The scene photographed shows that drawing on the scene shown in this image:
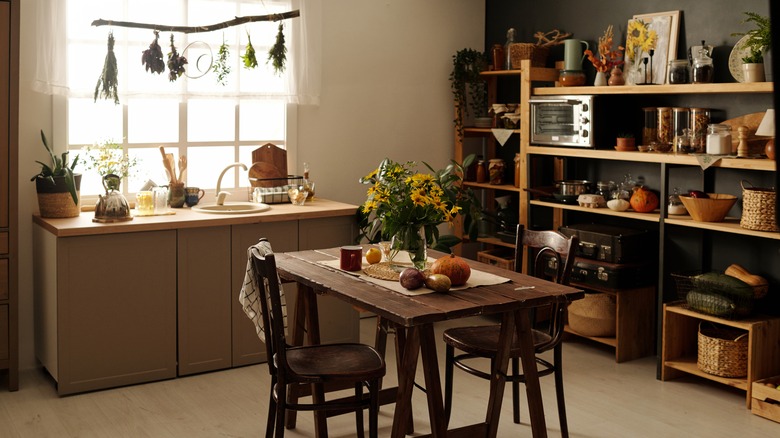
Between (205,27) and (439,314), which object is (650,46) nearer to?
(205,27)

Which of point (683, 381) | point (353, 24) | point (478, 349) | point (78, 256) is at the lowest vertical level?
point (683, 381)

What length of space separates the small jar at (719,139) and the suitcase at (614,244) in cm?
72

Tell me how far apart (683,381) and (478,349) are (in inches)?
68.3

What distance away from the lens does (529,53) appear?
5781 mm

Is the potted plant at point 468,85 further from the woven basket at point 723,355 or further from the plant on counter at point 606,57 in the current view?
the woven basket at point 723,355

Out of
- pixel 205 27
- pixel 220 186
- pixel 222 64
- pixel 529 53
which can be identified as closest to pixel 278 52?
pixel 222 64

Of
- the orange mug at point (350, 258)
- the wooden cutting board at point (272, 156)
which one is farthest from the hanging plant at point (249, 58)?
the orange mug at point (350, 258)

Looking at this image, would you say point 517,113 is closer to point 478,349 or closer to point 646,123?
point 646,123

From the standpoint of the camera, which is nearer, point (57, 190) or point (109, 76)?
point (57, 190)

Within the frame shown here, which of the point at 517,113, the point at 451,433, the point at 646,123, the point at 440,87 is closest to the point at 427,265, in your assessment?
the point at 451,433

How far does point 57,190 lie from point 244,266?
1.07m

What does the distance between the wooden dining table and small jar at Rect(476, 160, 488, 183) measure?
2698 mm

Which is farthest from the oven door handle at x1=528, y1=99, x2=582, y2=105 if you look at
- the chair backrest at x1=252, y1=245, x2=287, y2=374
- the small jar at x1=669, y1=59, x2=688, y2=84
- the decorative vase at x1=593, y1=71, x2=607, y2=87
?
the chair backrest at x1=252, y1=245, x2=287, y2=374

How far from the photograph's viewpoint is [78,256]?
173 inches
